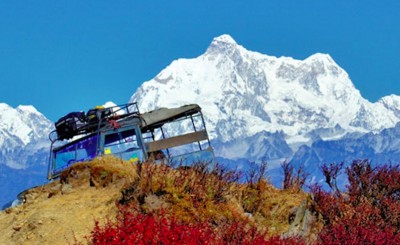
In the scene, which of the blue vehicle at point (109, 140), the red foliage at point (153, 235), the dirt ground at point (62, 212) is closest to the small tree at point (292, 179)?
the blue vehicle at point (109, 140)

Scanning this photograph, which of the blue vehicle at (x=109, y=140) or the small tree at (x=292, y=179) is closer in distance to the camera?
the small tree at (x=292, y=179)

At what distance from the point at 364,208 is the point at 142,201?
5992 mm

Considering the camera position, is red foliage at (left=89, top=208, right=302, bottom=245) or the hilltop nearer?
red foliage at (left=89, top=208, right=302, bottom=245)

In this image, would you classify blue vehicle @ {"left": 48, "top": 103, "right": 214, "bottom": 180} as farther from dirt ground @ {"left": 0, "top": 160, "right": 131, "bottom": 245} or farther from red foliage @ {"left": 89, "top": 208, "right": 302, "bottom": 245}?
red foliage @ {"left": 89, "top": 208, "right": 302, "bottom": 245}

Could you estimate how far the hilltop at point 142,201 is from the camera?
Result: 15336 mm

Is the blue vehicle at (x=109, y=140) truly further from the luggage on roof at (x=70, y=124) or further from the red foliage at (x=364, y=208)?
the red foliage at (x=364, y=208)

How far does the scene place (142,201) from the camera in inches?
604

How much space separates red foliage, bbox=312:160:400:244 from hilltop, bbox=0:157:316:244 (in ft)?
2.18

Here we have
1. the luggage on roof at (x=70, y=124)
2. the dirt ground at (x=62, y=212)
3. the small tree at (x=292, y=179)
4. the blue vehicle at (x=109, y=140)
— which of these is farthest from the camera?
the luggage on roof at (x=70, y=124)

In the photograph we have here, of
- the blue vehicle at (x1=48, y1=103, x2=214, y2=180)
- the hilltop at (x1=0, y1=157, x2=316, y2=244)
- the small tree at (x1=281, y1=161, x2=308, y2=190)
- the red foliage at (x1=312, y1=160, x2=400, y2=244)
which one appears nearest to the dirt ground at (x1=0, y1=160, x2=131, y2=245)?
the hilltop at (x1=0, y1=157, x2=316, y2=244)

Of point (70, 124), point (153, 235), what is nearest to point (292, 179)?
point (70, 124)

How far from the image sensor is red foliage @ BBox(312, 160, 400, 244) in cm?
1502

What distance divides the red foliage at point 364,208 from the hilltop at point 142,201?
665 millimetres

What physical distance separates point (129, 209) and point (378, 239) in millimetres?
5336
